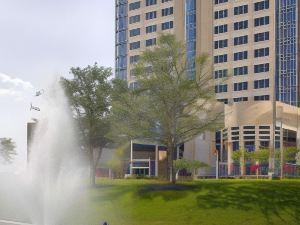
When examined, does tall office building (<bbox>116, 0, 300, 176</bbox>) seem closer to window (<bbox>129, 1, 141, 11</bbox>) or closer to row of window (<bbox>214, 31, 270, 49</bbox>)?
row of window (<bbox>214, 31, 270, 49</bbox>)

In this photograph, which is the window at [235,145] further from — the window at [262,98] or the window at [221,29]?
the window at [221,29]

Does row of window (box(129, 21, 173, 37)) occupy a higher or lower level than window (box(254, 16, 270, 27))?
higher

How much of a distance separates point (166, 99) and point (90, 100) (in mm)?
10087

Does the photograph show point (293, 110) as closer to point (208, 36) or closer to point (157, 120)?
point (208, 36)

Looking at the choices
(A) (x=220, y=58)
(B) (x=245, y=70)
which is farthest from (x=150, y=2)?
(B) (x=245, y=70)

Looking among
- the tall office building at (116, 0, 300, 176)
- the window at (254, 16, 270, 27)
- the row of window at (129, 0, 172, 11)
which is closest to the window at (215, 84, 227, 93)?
the tall office building at (116, 0, 300, 176)

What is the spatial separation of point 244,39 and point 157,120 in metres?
65.9

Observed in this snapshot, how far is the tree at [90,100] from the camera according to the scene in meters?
50.7

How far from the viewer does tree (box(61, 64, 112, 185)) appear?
50.7 m

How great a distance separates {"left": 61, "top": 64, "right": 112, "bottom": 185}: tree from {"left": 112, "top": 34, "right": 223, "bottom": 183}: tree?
5784 millimetres

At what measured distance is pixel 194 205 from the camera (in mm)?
35844

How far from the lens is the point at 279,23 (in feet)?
345

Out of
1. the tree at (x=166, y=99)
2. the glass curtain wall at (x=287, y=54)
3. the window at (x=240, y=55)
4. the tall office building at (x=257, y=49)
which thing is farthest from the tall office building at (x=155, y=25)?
the tree at (x=166, y=99)

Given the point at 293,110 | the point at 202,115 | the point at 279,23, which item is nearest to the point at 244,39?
the point at 279,23
